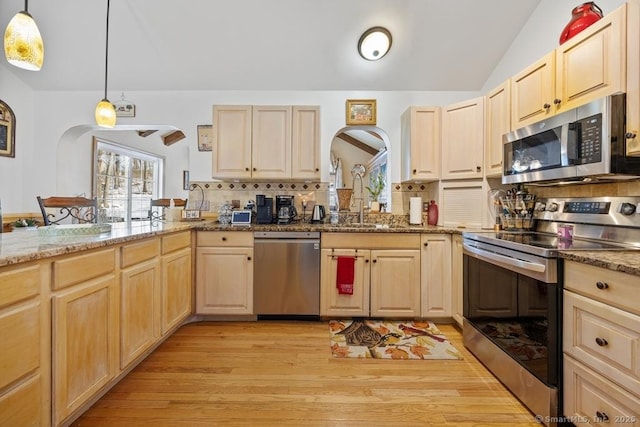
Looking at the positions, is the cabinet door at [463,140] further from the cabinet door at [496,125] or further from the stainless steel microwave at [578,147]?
the stainless steel microwave at [578,147]

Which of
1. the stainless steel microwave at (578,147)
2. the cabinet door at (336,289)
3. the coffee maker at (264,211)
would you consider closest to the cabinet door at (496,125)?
the stainless steel microwave at (578,147)

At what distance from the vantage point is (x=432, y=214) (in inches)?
122

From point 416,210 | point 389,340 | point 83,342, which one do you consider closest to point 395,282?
point 389,340

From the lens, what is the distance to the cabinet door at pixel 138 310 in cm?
170

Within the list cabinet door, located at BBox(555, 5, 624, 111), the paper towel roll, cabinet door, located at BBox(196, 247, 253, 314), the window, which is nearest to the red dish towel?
cabinet door, located at BBox(196, 247, 253, 314)

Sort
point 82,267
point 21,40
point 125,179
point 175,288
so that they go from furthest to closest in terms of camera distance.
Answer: point 125,179
point 175,288
point 21,40
point 82,267

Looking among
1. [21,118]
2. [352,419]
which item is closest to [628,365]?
[352,419]

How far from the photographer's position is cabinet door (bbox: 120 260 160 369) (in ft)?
5.59

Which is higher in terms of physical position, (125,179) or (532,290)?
(125,179)

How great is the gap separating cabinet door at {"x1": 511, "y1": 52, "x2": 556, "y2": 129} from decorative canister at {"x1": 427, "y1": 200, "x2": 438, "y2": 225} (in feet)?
3.39

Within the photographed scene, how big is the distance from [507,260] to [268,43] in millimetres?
2818

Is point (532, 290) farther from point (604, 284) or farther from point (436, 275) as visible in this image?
point (436, 275)

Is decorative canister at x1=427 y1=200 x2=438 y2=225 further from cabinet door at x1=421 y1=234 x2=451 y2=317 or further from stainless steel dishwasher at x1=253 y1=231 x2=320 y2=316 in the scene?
stainless steel dishwasher at x1=253 y1=231 x2=320 y2=316

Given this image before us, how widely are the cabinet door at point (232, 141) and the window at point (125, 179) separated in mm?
2454
